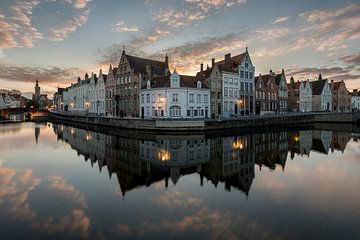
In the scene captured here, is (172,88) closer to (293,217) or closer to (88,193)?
(88,193)

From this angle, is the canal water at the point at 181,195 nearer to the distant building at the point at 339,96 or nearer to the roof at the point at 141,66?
the roof at the point at 141,66

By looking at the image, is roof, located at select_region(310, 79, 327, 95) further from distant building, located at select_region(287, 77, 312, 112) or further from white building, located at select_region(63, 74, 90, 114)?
white building, located at select_region(63, 74, 90, 114)

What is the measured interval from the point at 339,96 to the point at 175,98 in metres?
63.2

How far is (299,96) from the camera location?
6575 cm

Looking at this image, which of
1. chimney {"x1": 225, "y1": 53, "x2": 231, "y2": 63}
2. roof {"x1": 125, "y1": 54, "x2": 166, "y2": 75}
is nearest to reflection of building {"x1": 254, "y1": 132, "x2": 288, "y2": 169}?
chimney {"x1": 225, "y1": 53, "x2": 231, "y2": 63}

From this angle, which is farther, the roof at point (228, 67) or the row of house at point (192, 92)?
the roof at point (228, 67)

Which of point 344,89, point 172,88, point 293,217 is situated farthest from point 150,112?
point 344,89

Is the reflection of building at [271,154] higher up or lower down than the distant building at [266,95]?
lower down

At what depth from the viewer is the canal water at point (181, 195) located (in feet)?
25.1

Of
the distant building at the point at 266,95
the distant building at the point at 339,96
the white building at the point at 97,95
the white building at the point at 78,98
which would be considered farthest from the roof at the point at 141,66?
the distant building at the point at 339,96

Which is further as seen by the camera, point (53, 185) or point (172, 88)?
point (172, 88)

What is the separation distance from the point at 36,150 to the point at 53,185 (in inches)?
489

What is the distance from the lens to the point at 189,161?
17.7 metres

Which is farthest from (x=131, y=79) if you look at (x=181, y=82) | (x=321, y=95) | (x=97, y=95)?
(x=321, y=95)
